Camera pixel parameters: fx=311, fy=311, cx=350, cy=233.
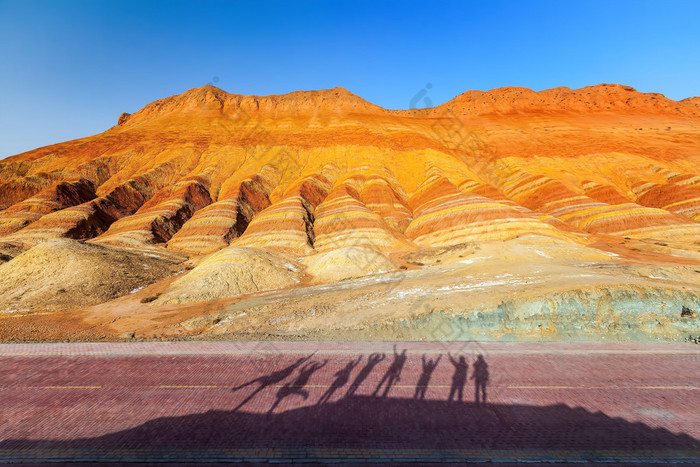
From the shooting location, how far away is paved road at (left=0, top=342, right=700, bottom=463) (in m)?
7.55

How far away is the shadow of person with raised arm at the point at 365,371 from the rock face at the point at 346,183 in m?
17.8

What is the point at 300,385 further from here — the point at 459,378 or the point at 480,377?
the point at 480,377

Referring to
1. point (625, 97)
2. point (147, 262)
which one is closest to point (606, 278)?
point (147, 262)

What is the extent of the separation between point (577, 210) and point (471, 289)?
48.0 metres

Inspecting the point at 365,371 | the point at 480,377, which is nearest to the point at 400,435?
the point at 365,371

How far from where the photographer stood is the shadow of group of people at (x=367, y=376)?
31.8ft

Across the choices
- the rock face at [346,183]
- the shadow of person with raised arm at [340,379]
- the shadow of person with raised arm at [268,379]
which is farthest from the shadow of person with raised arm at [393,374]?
the rock face at [346,183]

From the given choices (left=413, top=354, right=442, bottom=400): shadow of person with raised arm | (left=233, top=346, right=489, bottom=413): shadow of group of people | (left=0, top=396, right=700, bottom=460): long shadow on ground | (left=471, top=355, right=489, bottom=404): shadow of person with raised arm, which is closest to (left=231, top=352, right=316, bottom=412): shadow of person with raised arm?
(left=233, top=346, right=489, bottom=413): shadow of group of people

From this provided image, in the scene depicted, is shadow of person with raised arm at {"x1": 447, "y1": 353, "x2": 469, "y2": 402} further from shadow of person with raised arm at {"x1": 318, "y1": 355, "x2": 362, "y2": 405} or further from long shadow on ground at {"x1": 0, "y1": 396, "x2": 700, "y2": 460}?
shadow of person with raised arm at {"x1": 318, "y1": 355, "x2": 362, "y2": 405}

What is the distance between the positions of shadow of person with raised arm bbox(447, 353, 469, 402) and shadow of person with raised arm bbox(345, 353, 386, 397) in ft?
8.98

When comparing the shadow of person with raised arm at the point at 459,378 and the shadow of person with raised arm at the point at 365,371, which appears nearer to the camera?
the shadow of person with raised arm at the point at 459,378

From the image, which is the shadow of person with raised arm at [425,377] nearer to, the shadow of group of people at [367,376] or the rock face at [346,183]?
the shadow of group of people at [367,376]

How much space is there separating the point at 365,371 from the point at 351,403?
1.98 meters

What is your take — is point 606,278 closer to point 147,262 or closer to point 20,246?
point 147,262
